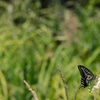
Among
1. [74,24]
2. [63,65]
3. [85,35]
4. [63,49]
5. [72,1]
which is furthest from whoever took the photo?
[72,1]

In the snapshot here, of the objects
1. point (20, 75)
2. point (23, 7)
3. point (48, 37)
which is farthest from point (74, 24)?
point (20, 75)

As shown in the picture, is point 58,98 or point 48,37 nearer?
point 58,98

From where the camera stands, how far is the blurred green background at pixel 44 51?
2.66 metres

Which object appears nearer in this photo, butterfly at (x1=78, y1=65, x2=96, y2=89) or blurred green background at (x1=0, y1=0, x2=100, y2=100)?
butterfly at (x1=78, y1=65, x2=96, y2=89)

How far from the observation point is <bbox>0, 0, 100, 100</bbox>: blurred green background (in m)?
2.66

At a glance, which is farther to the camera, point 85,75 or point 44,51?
point 44,51

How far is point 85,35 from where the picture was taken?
409 centimetres

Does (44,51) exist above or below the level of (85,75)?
below

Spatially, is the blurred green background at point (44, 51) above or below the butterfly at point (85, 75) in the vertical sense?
below

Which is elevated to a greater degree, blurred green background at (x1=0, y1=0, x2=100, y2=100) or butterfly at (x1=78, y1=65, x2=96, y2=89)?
butterfly at (x1=78, y1=65, x2=96, y2=89)

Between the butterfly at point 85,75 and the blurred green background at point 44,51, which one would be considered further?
the blurred green background at point 44,51

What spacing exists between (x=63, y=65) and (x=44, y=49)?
0.56 m

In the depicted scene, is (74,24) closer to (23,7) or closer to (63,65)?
(23,7)

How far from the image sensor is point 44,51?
11.8 feet
